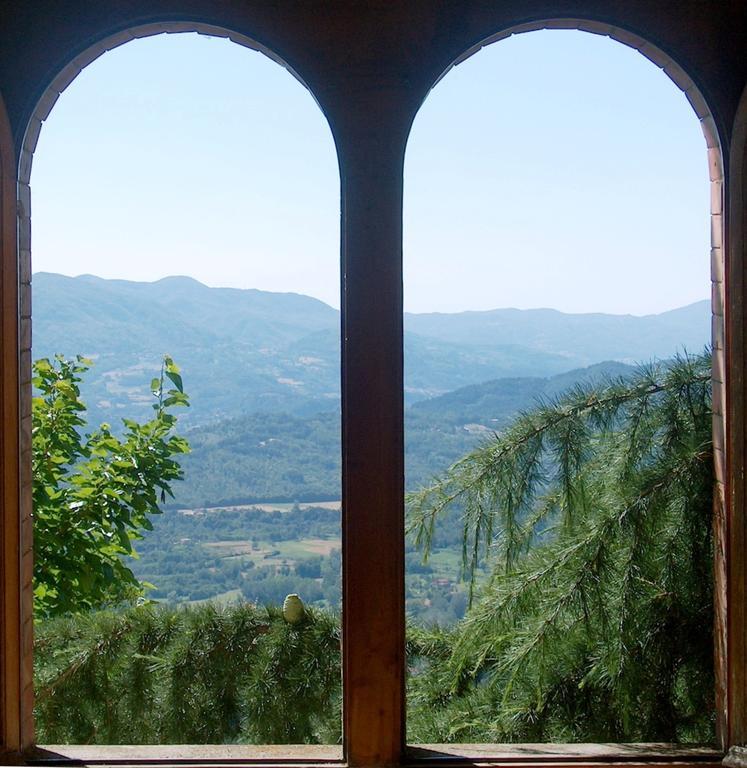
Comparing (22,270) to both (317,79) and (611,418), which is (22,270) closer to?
(317,79)

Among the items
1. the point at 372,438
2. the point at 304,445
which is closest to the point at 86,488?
the point at 304,445

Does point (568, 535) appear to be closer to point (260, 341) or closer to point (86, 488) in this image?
point (86, 488)

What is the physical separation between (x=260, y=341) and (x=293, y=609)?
287 cm

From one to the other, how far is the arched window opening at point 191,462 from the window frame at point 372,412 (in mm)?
102

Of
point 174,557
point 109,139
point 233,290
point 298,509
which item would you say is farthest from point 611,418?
point 109,139

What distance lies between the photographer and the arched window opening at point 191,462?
295cm

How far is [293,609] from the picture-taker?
2.93 m

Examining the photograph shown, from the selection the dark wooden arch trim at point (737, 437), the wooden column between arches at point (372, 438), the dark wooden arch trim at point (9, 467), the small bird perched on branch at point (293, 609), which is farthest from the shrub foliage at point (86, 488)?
the dark wooden arch trim at point (737, 437)

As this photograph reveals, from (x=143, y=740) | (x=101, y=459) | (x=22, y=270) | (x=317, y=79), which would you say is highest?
(x=317, y=79)

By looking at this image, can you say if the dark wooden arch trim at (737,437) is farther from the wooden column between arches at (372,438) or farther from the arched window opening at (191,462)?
the arched window opening at (191,462)

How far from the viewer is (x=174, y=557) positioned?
4.31m

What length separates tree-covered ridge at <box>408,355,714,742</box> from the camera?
2646 millimetres

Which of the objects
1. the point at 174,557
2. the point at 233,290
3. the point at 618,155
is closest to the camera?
the point at 174,557

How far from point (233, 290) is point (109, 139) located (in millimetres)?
3544
